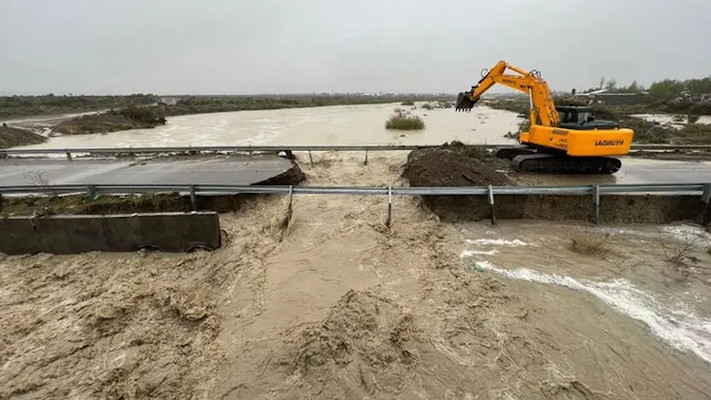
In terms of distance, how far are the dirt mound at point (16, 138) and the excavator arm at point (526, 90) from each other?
25067 mm

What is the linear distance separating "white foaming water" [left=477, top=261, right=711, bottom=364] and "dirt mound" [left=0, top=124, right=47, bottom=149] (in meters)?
27.0

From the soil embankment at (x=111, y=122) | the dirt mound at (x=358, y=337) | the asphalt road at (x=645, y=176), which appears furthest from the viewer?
the soil embankment at (x=111, y=122)

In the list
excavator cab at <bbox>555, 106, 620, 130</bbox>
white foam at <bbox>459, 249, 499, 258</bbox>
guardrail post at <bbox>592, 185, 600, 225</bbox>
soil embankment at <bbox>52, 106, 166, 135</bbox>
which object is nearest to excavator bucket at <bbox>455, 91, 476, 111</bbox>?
excavator cab at <bbox>555, 106, 620, 130</bbox>

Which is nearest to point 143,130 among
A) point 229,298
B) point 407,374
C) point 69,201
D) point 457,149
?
point 69,201

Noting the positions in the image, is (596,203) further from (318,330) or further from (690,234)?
(318,330)

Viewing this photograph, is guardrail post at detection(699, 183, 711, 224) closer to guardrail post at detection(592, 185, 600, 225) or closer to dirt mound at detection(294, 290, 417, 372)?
guardrail post at detection(592, 185, 600, 225)

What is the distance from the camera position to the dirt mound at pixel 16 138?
819 inches

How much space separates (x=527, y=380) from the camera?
3.98 meters

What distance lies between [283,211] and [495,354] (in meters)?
5.67

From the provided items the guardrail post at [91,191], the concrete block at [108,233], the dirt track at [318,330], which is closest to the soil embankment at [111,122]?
the guardrail post at [91,191]

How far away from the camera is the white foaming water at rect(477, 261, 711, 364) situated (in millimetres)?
4594

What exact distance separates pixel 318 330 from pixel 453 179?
661cm

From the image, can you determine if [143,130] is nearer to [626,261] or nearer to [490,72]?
[490,72]

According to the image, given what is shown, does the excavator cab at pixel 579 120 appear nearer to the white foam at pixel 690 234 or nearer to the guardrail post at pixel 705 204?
the guardrail post at pixel 705 204
